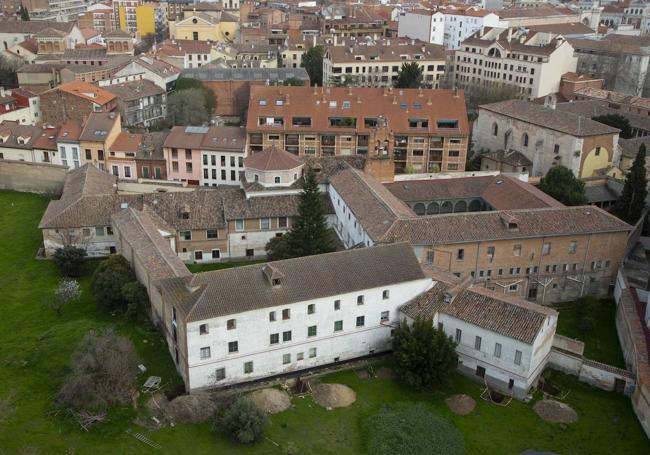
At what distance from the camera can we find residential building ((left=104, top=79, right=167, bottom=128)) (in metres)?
90.1

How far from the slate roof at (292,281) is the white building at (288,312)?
0.21 ft

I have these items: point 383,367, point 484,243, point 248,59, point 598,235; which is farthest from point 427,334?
point 248,59

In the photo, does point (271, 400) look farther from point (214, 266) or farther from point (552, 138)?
point (552, 138)

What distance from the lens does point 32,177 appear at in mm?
74875

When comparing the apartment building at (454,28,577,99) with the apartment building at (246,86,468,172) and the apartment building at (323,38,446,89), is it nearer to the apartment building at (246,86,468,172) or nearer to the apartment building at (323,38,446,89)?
the apartment building at (323,38,446,89)

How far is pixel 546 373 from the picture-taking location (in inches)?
1746

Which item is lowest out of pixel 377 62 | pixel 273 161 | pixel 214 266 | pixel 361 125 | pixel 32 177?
pixel 214 266

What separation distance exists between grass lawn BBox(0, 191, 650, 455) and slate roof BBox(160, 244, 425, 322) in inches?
226

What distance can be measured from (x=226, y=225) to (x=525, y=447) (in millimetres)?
31917

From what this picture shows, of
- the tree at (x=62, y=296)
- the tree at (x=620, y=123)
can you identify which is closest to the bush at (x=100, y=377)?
the tree at (x=62, y=296)

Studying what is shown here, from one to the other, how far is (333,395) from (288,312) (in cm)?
585

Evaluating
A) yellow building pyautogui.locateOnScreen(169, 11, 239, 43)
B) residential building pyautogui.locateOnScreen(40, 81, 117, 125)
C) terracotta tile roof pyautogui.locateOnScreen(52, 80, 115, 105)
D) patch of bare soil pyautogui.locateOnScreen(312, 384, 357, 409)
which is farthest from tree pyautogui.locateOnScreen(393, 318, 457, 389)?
yellow building pyautogui.locateOnScreen(169, 11, 239, 43)

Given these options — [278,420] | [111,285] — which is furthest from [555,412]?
[111,285]

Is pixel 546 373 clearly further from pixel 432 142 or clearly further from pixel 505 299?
pixel 432 142
